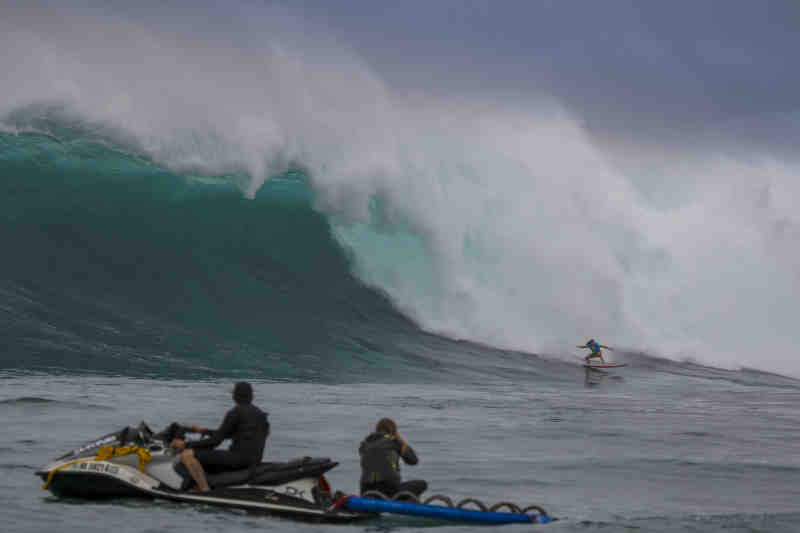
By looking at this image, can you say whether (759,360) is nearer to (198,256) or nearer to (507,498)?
(198,256)

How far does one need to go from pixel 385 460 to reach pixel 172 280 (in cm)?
2164

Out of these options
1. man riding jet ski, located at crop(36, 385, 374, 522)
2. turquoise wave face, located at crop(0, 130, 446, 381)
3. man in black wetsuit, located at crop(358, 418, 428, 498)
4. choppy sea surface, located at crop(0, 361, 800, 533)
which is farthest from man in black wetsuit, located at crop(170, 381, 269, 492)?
turquoise wave face, located at crop(0, 130, 446, 381)

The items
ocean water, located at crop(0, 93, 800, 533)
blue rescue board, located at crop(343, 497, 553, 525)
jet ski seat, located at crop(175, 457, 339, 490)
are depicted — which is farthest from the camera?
ocean water, located at crop(0, 93, 800, 533)

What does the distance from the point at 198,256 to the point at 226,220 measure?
14.3 ft

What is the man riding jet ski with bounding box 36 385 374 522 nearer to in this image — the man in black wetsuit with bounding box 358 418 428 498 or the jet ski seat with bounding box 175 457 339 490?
the jet ski seat with bounding box 175 457 339 490

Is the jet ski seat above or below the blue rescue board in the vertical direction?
above

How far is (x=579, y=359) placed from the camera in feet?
114

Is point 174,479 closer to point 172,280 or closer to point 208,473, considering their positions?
point 208,473

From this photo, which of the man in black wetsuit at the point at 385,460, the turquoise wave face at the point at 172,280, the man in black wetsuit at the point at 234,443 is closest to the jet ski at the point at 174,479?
the man in black wetsuit at the point at 234,443

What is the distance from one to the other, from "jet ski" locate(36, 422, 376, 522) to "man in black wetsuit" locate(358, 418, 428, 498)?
0.32 meters

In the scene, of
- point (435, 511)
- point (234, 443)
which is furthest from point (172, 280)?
point (435, 511)

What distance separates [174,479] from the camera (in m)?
10.3

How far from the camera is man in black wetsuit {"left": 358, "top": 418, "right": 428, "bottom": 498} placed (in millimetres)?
10172

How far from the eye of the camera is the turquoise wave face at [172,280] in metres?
24.0
